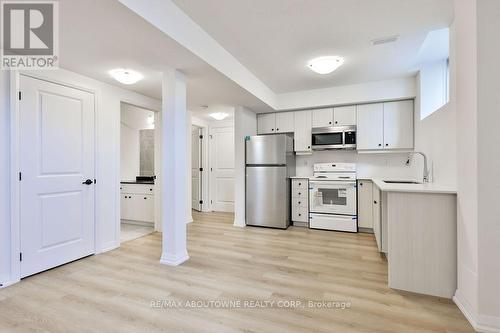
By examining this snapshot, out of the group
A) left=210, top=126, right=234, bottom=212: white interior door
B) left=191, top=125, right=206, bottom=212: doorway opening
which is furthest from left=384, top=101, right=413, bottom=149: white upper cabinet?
left=191, top=125, right=206, bottom=212: doorway opening

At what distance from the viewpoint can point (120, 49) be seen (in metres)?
2.32

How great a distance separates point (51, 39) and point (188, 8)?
4.12 ft

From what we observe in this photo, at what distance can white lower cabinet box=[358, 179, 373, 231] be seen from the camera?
4.09m

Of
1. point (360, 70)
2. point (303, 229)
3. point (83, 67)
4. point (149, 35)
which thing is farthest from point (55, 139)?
point (360, 70)

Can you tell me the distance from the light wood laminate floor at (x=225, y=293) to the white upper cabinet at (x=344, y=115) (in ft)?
7.32

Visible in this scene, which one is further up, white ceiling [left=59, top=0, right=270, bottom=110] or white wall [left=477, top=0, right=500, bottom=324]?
white ceiling [left=59, top=0, right=270, bottom=110]

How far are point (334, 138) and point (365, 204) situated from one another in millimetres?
1292

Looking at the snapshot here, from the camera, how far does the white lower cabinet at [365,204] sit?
4090 millimetres

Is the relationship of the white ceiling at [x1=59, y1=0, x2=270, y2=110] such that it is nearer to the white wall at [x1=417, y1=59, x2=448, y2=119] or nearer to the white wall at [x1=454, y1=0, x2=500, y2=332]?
the white wall at [x1=454, y1=0, x2=500, y2=332]

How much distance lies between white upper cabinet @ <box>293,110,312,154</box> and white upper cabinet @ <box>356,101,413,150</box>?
2.89 ft

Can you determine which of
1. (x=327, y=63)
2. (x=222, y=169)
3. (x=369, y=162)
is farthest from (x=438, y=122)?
(x=222, y=169)

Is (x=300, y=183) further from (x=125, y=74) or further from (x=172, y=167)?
(x=125, y=74)

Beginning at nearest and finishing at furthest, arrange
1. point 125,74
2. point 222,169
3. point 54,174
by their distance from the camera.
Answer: point 54,174, point 125,74, point 222,169

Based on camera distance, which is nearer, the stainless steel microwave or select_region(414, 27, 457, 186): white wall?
select_region(414, 27, 457, 186): white wall
